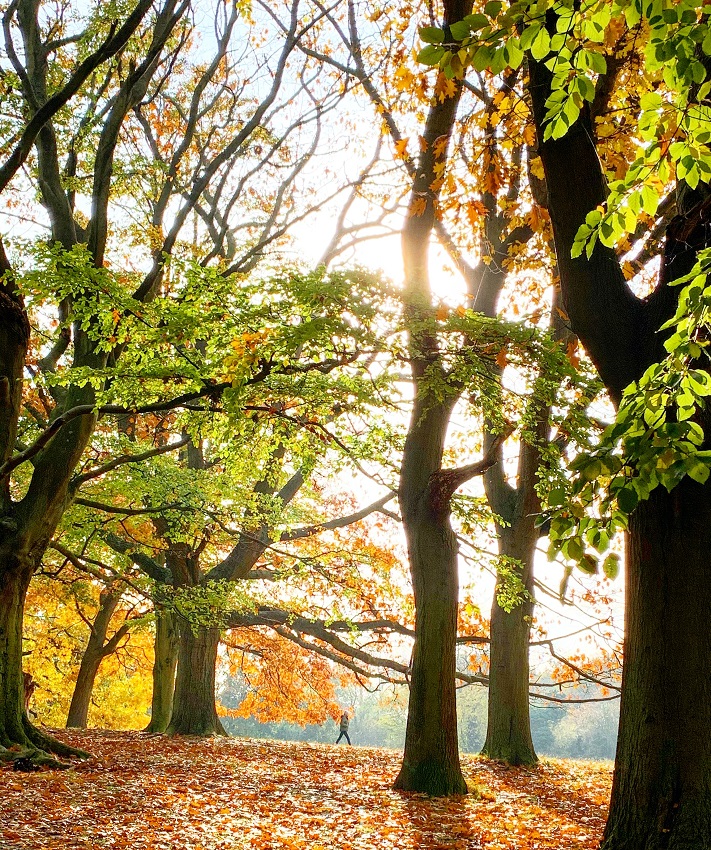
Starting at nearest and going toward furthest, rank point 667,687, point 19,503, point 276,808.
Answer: point 667,687, point 276,808, point 19,503

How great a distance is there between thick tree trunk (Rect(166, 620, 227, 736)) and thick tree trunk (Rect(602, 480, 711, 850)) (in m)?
11.6

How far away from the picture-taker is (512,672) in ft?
38.0

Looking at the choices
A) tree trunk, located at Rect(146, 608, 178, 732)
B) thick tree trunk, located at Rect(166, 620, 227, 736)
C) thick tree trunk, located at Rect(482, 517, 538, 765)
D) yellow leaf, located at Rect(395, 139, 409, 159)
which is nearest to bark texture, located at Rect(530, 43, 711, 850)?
yellow leaf, located at Rect(395, 139, 409, 159)

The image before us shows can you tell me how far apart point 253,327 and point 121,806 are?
15.8ft

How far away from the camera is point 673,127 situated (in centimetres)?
232

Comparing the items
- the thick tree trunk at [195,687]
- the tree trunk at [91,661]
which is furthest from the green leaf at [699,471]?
the tree trunk at [91,661]

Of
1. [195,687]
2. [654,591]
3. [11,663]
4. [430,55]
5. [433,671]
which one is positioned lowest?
[195,687]

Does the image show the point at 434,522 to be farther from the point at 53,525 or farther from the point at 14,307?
the point at 14,307

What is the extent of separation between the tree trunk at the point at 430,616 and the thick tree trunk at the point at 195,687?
7226 millimetres

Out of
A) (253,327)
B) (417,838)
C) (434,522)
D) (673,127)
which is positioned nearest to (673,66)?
(673,127)

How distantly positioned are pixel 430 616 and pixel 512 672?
3.89 metres

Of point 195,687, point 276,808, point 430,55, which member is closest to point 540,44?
point 430,55

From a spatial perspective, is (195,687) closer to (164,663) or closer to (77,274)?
(164,663)

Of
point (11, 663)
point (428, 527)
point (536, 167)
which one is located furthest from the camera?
point (428, 527)
